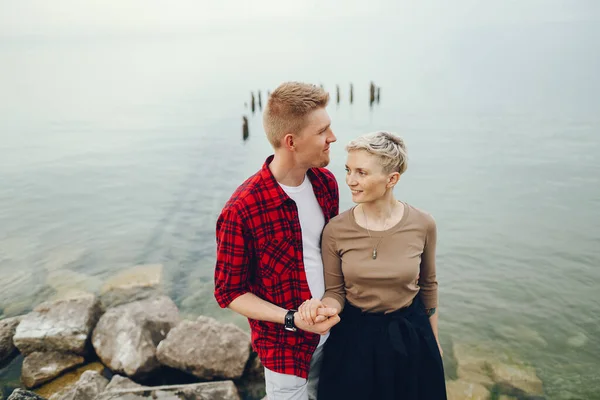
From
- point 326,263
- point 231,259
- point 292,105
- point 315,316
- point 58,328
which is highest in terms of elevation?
→ point 292,105

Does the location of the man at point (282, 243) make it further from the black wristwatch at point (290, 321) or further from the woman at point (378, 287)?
the woman at point (378, 287)

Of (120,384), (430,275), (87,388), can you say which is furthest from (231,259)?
(87,388)

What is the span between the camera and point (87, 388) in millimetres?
5172

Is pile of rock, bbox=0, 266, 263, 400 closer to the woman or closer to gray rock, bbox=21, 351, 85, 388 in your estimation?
gray rock, bbox=21, 351, 85, 388

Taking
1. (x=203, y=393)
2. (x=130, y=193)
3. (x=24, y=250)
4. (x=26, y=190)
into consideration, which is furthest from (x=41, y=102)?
(x=203, y=393)

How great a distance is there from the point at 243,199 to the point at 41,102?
42.2 metres

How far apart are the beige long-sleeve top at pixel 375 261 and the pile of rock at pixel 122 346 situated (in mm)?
2811

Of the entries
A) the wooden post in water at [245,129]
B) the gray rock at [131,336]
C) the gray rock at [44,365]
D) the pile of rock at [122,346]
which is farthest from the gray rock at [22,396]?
the wooden post in water at [245,129]

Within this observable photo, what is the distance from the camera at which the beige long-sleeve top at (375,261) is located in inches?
111

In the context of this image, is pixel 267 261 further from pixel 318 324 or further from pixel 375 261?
pixel 375 261

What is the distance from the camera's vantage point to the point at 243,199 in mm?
2680

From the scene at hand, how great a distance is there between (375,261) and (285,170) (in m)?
0.78

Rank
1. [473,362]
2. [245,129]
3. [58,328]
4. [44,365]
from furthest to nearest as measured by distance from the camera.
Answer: [245,129] < [473,362] < [58,328] < [44,365]

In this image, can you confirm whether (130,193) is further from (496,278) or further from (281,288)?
(281,288)
